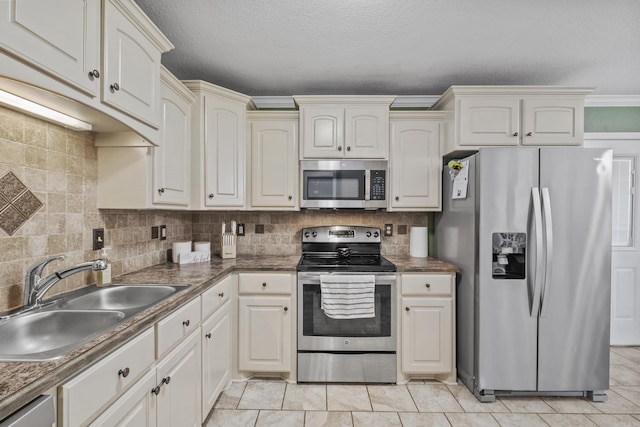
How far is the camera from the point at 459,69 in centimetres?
246

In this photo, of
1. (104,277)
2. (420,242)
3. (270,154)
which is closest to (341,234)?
(420,242)

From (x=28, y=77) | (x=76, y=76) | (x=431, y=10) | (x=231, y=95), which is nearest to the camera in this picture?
(x=28, y=77)

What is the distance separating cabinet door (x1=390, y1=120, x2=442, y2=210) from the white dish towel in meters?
0.80

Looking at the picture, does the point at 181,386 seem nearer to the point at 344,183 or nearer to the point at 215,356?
the point at 215,356

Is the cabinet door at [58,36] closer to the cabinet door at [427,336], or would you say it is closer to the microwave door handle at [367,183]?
the microwave door handle at [367,183]

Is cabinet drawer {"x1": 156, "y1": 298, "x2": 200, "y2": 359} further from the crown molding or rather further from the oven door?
the crown molding

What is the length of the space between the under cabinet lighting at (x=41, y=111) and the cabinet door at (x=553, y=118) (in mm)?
2942

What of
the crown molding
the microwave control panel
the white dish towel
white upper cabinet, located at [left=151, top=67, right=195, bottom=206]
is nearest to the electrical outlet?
white upper cabinet, located at [left=151, top=67, right=195, bottom=206]

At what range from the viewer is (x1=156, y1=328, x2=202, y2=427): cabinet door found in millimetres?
1330

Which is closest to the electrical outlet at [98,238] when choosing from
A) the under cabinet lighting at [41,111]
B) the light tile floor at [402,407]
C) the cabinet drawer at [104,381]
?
the under cabinet lighting at [41,111]

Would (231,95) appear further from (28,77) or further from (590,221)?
(590,221)

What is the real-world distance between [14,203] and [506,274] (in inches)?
107

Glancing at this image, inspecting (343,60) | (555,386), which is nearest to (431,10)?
(343,60)

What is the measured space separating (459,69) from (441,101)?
0.99 feet
